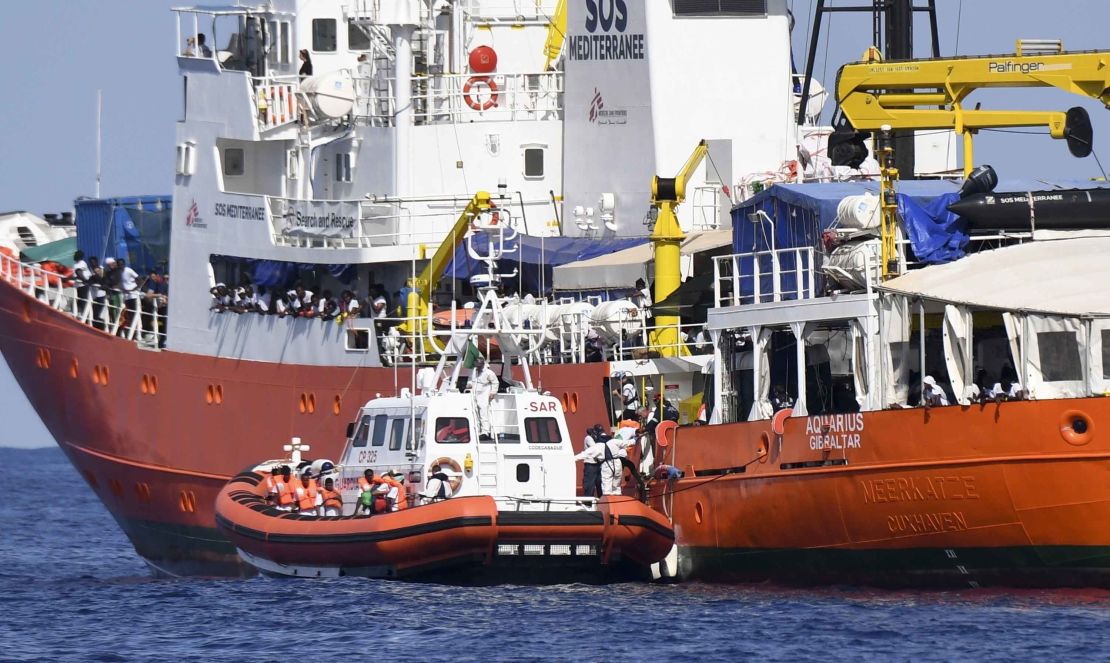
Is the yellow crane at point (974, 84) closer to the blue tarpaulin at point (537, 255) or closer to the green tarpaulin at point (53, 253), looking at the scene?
the blue tarpaulin at point (537, 255)

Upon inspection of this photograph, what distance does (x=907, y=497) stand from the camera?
94.4 ft

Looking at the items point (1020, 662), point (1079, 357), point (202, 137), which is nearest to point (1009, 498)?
point (1079, 357)

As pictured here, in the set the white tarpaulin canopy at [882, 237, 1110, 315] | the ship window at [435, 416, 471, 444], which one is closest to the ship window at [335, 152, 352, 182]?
the ship window at [435, 416, 471, 444]

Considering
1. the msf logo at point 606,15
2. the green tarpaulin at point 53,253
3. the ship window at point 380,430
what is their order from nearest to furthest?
the ship window at point 380,430
the msf logo at point 606,15
the green tarpaulin at point 53,253

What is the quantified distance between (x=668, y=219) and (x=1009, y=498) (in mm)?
9842

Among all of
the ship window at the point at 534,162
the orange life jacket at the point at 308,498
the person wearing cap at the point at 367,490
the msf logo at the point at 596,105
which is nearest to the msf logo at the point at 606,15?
the msf logo at the point at 596,105

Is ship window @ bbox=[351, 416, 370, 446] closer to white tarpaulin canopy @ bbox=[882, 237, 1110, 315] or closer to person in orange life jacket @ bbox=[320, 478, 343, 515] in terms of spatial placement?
person in orange life jacket @ bbox=[320, 478, 343, 515]

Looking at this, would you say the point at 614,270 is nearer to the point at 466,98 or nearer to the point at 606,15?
the point at 606,15

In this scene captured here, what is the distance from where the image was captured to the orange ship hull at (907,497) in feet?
89.2

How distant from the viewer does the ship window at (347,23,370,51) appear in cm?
4427

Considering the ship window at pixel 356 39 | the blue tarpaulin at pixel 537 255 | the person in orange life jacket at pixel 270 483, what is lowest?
the person in orange life jacket at pixel 270 483

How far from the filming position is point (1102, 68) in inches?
1267

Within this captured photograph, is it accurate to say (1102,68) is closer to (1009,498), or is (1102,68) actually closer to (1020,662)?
(1009,498)

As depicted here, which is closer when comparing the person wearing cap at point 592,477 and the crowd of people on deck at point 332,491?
the crowd of people on deck at point 332,491
